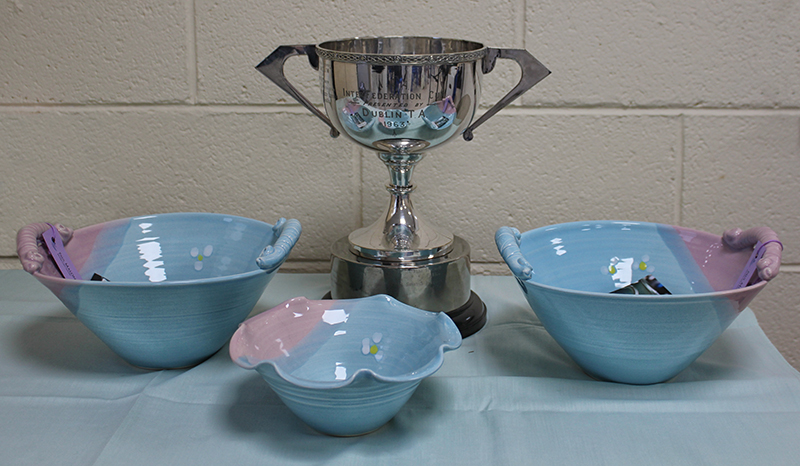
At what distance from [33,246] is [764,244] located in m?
0.80

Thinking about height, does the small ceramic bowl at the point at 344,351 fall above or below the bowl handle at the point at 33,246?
below

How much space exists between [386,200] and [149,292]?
1.53 feet

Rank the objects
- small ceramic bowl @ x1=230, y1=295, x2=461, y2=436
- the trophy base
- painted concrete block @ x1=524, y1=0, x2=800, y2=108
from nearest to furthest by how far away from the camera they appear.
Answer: small ceramic bowl @ x1=230, y1=295, x2=461, y2=436 → the trophy base → painted concrete block @ x1=524, y1=0, x2=800, y2=108

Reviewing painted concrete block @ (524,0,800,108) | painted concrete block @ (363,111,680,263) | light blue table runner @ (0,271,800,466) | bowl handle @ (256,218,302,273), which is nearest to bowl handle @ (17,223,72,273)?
light blue table runner @ (0,271,800,466)

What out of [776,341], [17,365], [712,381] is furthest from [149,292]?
[776,341]

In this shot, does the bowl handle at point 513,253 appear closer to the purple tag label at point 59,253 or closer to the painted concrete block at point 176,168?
the painted concrete block at point 176,168

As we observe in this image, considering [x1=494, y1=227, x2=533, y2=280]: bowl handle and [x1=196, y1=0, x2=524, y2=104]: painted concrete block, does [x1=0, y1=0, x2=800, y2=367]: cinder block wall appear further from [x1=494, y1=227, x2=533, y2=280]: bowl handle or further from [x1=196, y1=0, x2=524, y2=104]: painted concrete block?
[x1=494, y1=227, x2=533, y2=280]: bowl handle

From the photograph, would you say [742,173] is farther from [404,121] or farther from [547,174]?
[404,121]

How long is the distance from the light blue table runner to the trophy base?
2.1 inches

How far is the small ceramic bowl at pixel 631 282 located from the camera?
0.61 metres

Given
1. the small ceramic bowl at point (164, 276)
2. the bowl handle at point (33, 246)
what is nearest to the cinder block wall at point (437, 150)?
the small ceramic bowl at point (164, 276)

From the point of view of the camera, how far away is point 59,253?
77 cm

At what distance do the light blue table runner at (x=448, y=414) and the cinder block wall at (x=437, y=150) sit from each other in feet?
1.03

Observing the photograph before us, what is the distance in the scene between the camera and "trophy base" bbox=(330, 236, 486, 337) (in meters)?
0.77
